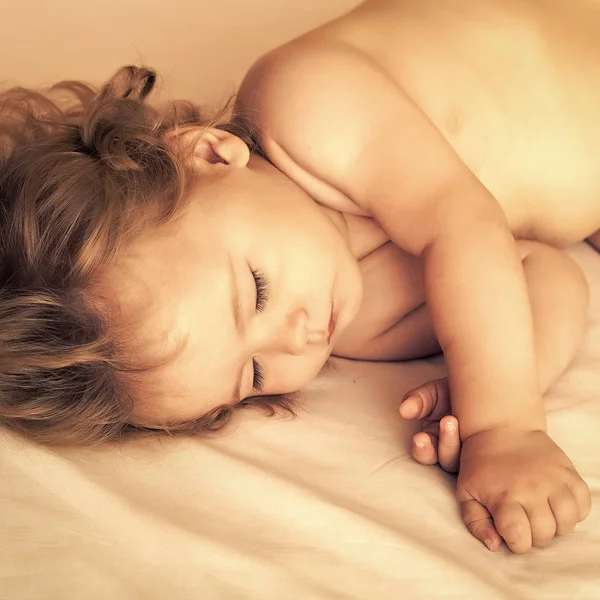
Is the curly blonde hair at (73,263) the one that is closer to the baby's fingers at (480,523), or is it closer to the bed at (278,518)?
the bed at (278,518)

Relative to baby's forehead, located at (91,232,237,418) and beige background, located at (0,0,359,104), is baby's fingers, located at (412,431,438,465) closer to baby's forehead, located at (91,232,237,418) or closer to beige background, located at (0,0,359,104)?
baby's forehead, located at (91,232,237,418)

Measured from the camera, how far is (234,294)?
0.86 metres

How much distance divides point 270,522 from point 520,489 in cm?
24

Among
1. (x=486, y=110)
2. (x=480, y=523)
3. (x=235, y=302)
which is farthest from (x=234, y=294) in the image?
(x=486, y=110)

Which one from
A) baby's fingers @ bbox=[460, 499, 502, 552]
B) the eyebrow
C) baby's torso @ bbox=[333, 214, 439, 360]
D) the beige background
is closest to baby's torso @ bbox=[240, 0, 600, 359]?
baby's torso @ bbox=[333, 214, 439, 360]

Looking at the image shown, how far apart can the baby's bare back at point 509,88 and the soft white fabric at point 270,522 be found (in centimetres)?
34

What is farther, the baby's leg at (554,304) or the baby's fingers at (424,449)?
the baby's leg at (554,304)

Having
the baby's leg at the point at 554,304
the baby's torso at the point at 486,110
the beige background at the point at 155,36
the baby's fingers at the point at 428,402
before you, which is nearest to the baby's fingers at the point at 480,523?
the baby's fingers at the point at 428,402

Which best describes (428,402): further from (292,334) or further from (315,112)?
(315,112)

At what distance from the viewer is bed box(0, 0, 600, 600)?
68cm

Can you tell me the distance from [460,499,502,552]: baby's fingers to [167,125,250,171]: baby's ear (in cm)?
47

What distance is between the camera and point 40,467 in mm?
799

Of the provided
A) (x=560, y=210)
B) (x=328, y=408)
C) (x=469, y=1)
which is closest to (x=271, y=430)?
(x=328, y=408)

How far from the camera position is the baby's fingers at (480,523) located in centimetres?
74
